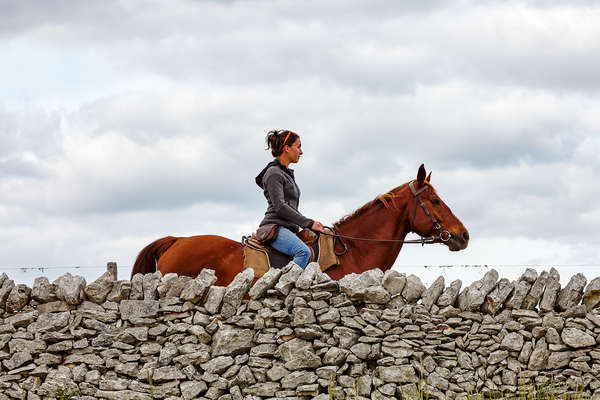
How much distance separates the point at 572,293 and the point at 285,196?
4115mm

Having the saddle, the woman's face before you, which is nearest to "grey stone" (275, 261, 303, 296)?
the saddle

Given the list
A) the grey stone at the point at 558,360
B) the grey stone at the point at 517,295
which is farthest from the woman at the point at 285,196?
the grey stone at the point at 558,360

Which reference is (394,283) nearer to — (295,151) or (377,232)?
(377,232)

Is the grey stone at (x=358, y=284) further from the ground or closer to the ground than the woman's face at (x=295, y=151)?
closer to the ground

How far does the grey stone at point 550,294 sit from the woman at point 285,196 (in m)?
3.19

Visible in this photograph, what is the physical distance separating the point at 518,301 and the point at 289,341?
2800 mm

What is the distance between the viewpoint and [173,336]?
9.95 meters

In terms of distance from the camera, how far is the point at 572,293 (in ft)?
31.6

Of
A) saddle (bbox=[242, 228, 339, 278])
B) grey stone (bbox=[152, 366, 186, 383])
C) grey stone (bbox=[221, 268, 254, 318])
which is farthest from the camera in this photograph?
saddle (bbox=[242, 228, 339, 278])

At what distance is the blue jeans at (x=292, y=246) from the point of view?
→ 11.1m

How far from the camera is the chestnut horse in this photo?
11609 millimetres

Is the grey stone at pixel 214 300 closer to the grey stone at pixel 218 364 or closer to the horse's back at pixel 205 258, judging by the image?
the grey stone at pixel 218 364

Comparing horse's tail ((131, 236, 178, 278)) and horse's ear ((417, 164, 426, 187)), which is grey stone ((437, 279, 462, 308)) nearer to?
horse's ear ((417, 164, 426, 187))

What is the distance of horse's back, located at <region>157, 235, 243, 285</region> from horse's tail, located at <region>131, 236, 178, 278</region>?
35 cm
